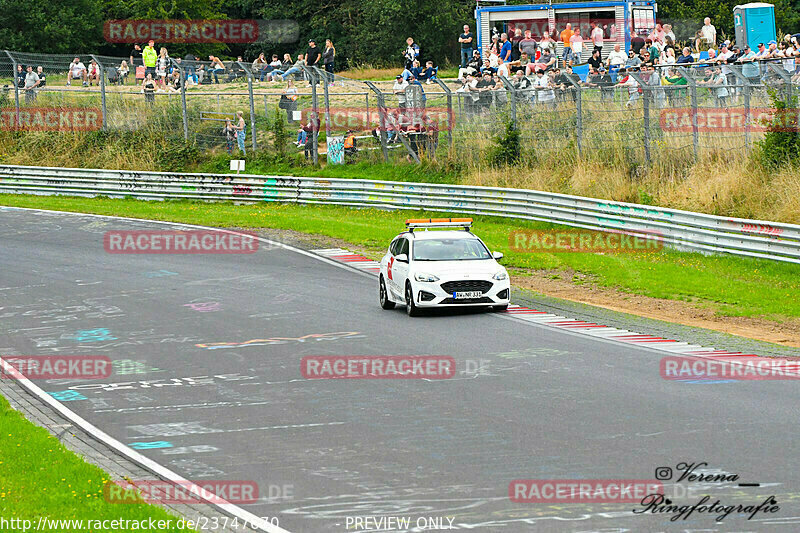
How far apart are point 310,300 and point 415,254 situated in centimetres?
240

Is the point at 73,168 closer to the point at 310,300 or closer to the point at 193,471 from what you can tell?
the point at 310,300

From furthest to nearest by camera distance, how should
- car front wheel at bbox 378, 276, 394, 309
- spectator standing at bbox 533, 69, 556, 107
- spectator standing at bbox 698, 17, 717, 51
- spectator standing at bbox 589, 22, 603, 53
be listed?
spectator standing at bbox 589, 22, 603, 53, spectator standing at bbox 698, 17, 717, 51, spectator standing at bbox 533, 69, 556, 107, car front wheel at bbox 378, 276, 394, 309

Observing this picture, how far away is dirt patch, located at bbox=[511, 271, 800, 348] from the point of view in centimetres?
Result: 1730

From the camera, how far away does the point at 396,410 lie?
1258 cm

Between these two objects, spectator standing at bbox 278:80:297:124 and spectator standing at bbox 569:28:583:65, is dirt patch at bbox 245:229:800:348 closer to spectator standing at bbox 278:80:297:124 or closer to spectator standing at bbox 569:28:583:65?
spectator standing at bbox 278:80:297:124

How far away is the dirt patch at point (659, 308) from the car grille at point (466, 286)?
248 centimetres

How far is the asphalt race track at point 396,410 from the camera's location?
9141mm

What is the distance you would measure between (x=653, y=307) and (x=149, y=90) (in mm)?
26269

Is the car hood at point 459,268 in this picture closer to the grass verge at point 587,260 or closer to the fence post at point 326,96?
the grass verge at point 587,260

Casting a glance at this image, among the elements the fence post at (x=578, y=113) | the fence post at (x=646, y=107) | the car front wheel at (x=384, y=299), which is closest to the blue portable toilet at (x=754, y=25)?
the fence post at (x=578, y=113)

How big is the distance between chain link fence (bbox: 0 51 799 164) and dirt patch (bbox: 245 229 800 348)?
631 cm

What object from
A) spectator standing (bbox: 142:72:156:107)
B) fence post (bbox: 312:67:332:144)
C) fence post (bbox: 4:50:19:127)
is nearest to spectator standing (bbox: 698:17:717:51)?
fence post (bbox: 312:67:332:144)

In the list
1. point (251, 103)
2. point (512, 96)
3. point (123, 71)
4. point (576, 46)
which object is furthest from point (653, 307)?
point (123, 71)

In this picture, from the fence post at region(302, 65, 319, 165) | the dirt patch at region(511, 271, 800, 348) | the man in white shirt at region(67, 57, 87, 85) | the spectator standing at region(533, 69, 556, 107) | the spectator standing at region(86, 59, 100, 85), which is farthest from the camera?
the man in white shirt at region(67, 57, 87, 85)
